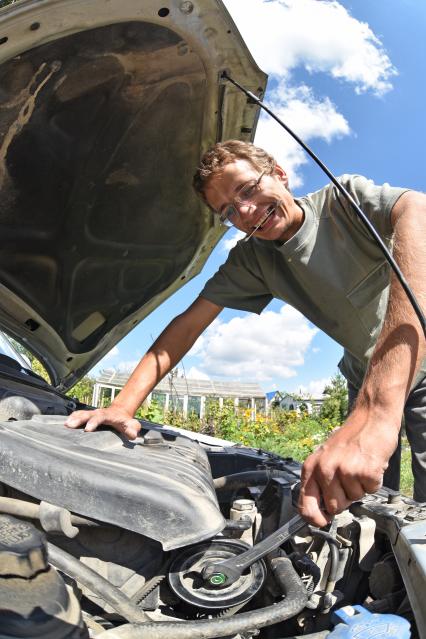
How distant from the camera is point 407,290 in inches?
53.9

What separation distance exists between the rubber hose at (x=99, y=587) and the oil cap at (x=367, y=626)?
0.46m

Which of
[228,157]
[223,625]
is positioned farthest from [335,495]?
[228,157]

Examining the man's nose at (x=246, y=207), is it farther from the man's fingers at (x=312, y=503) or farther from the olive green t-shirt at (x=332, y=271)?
the man's fingers at (x=312, y=503)

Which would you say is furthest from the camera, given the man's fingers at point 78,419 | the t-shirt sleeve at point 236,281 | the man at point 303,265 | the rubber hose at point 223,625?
the t-shirt sleeve at point 236,281

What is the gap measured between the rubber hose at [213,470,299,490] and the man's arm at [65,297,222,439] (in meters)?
0.41

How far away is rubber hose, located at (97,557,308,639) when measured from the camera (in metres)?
1.13

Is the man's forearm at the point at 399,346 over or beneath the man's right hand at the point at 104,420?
over

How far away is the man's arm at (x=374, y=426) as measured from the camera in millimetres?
1188

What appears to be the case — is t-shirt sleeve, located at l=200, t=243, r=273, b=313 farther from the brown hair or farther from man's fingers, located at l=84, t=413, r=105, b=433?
man's fingers, located at l=84, t=413, r=105, b=433

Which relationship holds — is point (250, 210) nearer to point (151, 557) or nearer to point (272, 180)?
point (272, 180)

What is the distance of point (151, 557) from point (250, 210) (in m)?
1.49

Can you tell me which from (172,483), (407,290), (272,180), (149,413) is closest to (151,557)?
(172,483)

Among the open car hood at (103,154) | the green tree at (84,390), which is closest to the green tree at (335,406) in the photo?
the green tree at (84,390)

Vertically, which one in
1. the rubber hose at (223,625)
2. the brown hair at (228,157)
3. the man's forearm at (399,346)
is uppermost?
the brown hair at (228,157)
